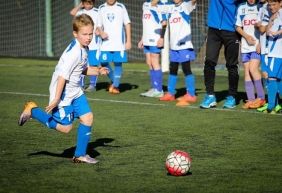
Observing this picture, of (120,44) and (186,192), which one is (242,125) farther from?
(120,44)

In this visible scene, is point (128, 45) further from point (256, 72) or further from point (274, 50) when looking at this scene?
point (274, 50)

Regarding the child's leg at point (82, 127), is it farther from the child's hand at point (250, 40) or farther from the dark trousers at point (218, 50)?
the child's hand at point (250, 40)

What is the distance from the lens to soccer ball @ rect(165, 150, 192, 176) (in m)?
6.55

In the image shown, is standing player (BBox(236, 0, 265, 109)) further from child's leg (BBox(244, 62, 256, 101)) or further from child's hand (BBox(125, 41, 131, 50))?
child's hand (BBox(125, 41, 131, 50))

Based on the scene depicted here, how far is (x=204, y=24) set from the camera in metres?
19.2

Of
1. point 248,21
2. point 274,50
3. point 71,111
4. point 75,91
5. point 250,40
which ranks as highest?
point 248,21

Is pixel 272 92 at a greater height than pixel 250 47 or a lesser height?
lesser

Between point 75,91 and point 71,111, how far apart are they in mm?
219

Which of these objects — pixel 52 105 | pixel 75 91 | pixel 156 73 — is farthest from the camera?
pixel 156 73

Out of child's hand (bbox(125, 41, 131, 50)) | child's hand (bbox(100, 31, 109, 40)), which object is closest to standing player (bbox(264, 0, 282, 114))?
child's hand (bbox(125, 41, 131, 50))

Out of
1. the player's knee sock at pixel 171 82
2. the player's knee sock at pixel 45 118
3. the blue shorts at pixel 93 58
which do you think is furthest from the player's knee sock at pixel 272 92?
the blue shorts at pixel 93 58

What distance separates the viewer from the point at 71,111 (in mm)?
7355

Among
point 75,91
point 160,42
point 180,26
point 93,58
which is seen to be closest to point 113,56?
point 93,58

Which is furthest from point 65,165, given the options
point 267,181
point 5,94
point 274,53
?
point 5,94
